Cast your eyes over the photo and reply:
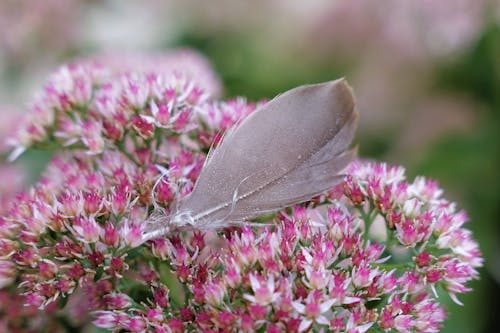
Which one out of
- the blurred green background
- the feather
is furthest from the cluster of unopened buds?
the blurred green background

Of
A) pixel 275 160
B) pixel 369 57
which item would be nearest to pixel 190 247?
pixel 275 160

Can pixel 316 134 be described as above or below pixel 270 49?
above

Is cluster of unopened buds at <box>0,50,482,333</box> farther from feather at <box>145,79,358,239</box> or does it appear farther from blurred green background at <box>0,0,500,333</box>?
blurred green background at <box>0,0,500,333</box>

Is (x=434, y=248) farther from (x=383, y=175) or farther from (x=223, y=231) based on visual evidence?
(x=223, y=231)

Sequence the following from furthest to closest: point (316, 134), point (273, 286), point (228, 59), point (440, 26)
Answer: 1. point (228, 59)
2. point (440, 26)
3. point (316, 134)
4. point (273, 286)

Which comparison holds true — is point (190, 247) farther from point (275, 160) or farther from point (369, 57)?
point (369, 57)

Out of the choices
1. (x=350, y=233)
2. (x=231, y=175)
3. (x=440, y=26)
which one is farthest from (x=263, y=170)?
(x=440, y=26)

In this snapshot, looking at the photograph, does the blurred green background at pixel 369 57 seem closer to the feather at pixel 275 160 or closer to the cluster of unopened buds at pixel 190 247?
the cluster of unopened buds at pixel 190 247
